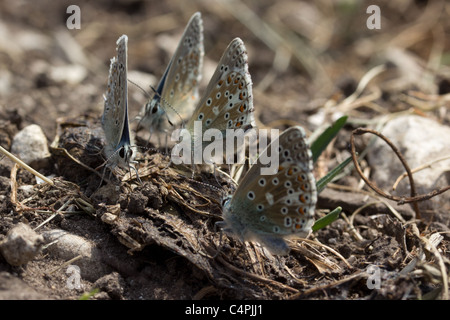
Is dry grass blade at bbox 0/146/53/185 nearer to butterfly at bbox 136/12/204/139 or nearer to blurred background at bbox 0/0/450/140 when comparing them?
butterfly at bbox 136/12/204/139

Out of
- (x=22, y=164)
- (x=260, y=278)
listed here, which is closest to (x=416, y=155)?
(x=260, y=278)

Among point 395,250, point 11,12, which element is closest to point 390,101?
point 395,250

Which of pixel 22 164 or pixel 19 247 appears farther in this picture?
pixel 22 164

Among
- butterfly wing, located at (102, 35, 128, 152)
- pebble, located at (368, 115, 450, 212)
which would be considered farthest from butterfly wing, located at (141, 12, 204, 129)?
pebble, located at (368, 115, 450, 212)

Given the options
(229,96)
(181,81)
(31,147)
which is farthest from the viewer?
(181,81)

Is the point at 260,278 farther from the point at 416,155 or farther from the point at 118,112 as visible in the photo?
the point at 416,155
